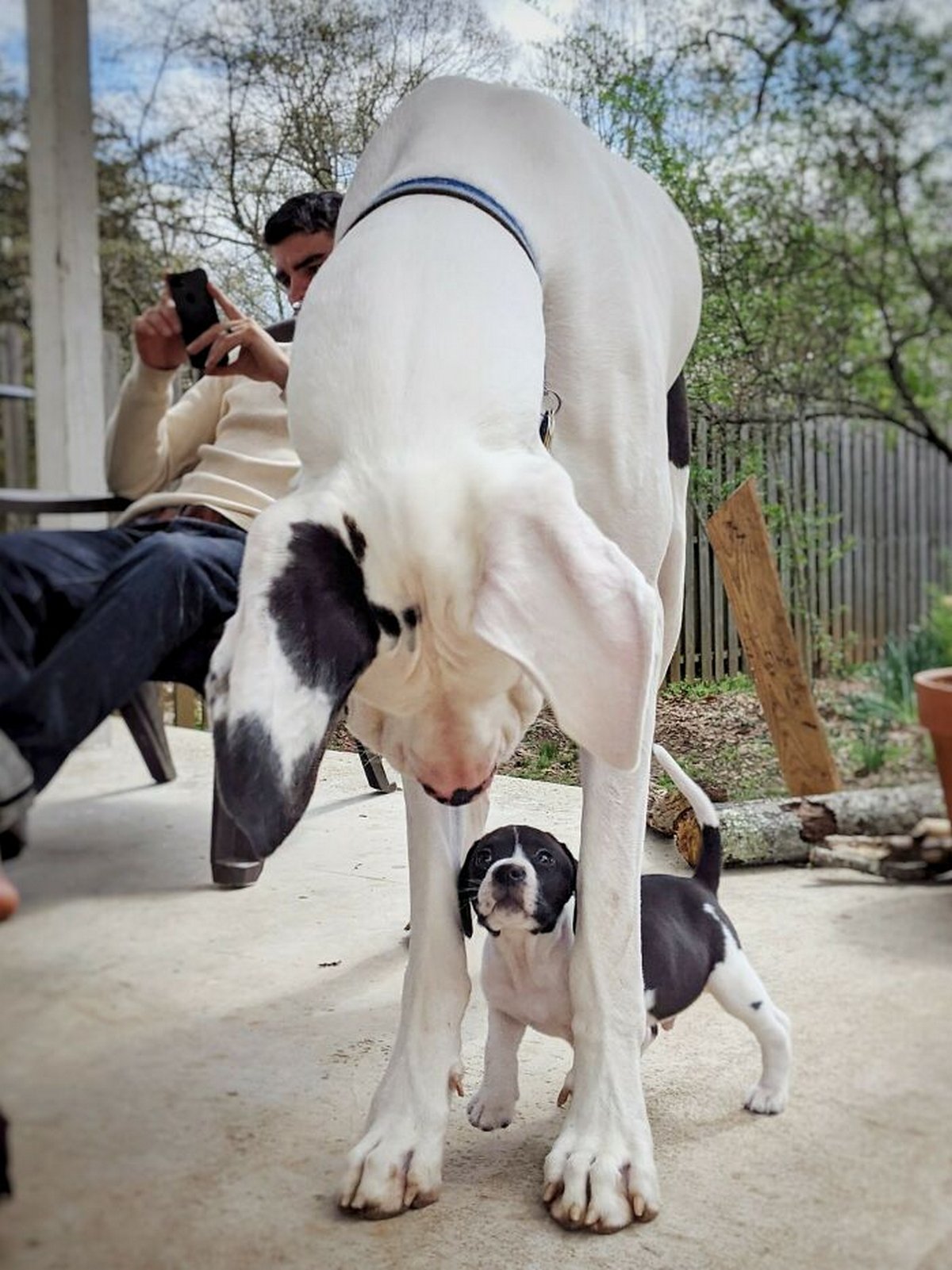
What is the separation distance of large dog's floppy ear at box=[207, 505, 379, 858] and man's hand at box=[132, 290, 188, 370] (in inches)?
13.0

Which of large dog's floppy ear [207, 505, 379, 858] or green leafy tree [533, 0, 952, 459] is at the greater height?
green leafy tree [533, 0, 952, 459]

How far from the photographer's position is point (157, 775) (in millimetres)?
1215

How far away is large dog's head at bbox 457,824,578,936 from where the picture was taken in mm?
1447

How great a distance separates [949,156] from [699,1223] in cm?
117

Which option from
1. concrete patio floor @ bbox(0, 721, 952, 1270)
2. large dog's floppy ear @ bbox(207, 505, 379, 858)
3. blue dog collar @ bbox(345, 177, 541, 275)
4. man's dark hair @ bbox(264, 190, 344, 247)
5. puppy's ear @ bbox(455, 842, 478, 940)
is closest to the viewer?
large dog's floppy ear @ bbox(207, 505, 379, 858)

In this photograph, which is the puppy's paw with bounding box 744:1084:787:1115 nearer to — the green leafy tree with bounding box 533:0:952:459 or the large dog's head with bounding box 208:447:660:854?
the large dog's head with bounding box 208:447:660:854

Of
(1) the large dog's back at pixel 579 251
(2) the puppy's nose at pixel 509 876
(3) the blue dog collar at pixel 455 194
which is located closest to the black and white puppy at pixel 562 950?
(2) the puppy's nose at pixel 509 876

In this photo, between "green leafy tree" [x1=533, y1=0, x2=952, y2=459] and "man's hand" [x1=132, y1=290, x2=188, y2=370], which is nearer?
"man's hand" [x1=132, y1=290, x2=188, y2=370]

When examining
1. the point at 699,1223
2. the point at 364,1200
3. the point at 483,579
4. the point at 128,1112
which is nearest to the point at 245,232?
the point at 483,579

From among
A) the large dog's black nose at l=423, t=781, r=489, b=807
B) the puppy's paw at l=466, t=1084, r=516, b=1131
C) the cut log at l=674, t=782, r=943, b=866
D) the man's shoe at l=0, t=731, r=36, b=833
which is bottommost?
the puppy's paw at l=466, t=1084, r=516, b=1131

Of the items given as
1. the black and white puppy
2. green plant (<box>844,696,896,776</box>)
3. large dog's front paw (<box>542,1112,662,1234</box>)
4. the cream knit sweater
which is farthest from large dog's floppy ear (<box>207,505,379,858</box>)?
green plant (<box>844,696,896,776</box>)

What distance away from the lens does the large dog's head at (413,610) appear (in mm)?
1018

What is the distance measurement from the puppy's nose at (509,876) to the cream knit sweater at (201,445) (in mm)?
478

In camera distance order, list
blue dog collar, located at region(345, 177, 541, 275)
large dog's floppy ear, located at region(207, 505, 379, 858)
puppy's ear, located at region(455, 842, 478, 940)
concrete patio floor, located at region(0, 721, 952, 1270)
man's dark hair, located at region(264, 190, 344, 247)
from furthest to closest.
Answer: puppy's ear, located at region(455, 842, 478, 940)
man's dark hair, located at region(264, 190, 344, 247)
blue dog collar, located at region(345, 177, 541, 275)
concrete patio floor, located at region(0, 721, 952, 1270)
large dog's floppy ear, located at region(207, 505, 379, 858)
